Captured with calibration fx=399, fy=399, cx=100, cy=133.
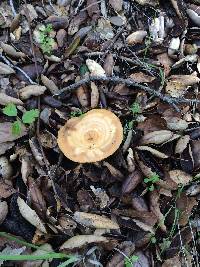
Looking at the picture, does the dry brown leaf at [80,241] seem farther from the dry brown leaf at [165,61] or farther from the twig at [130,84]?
the dry brown leaf at [165,61]

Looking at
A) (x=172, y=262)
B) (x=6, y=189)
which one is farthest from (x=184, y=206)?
(x=6, y=189)

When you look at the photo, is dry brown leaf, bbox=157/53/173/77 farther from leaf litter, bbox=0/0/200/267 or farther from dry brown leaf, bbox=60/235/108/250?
dry brown leaf, bbox=60/235/108/250

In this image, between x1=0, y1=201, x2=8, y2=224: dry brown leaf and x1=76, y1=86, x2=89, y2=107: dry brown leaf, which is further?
x1=76, y1=86, x2=89, y2=107: dry brown leaf

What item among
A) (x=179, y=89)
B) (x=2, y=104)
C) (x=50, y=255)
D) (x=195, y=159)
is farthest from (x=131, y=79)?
(x=50, y=255)

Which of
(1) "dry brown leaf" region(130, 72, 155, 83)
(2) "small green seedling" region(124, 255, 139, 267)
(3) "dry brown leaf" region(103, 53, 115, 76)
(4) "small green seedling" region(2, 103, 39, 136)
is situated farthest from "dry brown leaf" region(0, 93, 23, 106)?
(2) "small green seedling" region(124, 255, 139, 267)

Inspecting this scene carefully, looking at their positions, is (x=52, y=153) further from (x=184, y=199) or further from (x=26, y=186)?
(x=184, y=199)
